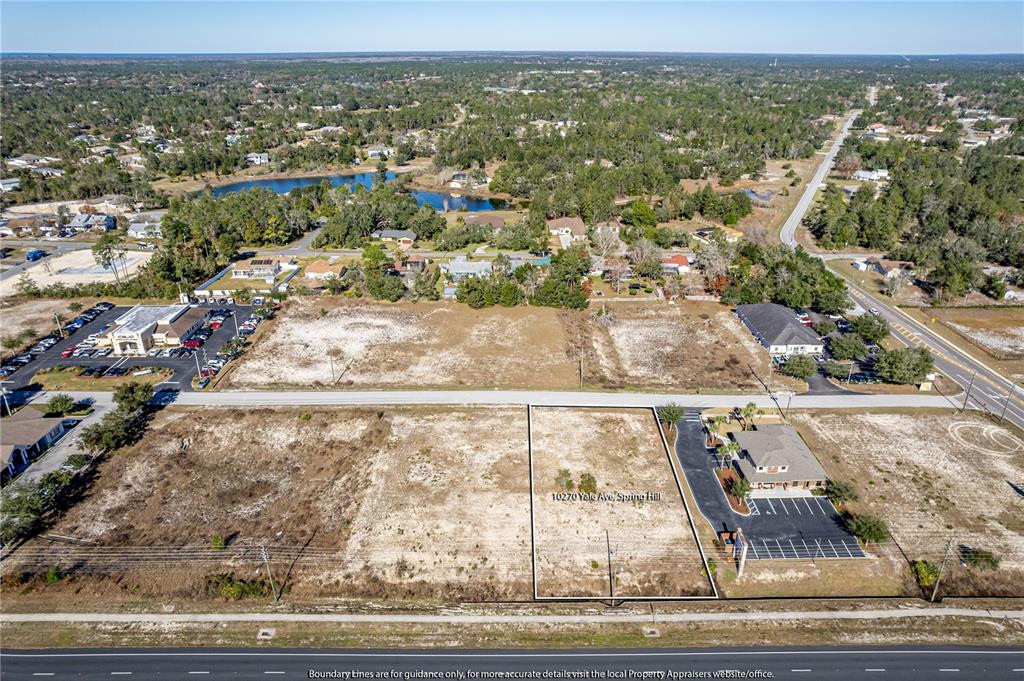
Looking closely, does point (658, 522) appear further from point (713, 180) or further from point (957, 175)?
point (957, 175)

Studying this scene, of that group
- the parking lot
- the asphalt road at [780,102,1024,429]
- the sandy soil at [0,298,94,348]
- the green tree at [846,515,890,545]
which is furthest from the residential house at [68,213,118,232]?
the asphalt road at [780,102,1024,429]

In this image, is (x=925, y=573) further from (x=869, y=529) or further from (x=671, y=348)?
(x=671, y=348)

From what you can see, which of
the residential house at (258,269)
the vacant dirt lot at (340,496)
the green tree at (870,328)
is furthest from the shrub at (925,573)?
the residential house at (258,269)

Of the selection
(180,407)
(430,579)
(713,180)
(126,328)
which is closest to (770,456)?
(430,579)

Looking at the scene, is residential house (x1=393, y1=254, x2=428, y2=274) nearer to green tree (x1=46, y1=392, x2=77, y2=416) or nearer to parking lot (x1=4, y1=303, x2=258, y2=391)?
parking lot (x1=4, y1=303, x2=258, y2=391)

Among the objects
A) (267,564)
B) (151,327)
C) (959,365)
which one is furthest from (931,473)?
(151,327)

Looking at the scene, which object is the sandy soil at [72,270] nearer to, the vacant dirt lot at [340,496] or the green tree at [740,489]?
the vacant dirt lot at [340,496]
